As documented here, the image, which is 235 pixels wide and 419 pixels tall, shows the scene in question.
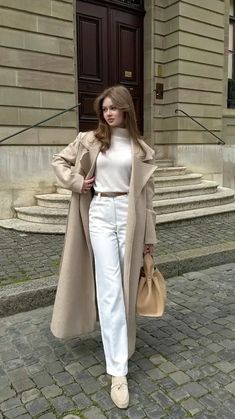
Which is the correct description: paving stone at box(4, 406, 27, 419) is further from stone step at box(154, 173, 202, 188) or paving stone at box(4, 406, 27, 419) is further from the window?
the window

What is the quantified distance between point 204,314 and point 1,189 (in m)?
4.53

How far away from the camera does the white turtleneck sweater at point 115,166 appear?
256cm

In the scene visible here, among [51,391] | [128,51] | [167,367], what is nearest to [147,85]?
[128,51]

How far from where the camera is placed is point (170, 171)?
8.73 meters

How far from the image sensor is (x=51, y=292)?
397 cm

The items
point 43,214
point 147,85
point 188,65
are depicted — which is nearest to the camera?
point 43,214

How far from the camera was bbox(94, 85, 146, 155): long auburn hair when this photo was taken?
2.50m

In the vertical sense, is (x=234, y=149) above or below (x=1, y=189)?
above

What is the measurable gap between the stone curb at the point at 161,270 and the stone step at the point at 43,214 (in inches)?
82.7

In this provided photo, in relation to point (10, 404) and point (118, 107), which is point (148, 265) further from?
point (10, 404)

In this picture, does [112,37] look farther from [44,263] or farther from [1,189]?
[44,263]

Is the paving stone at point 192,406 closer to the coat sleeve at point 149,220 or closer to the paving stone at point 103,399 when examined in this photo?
the paving stone at point 103,399

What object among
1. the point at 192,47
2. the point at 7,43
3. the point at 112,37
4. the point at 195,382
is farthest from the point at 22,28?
the point at 195,382

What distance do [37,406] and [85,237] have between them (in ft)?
3.48
